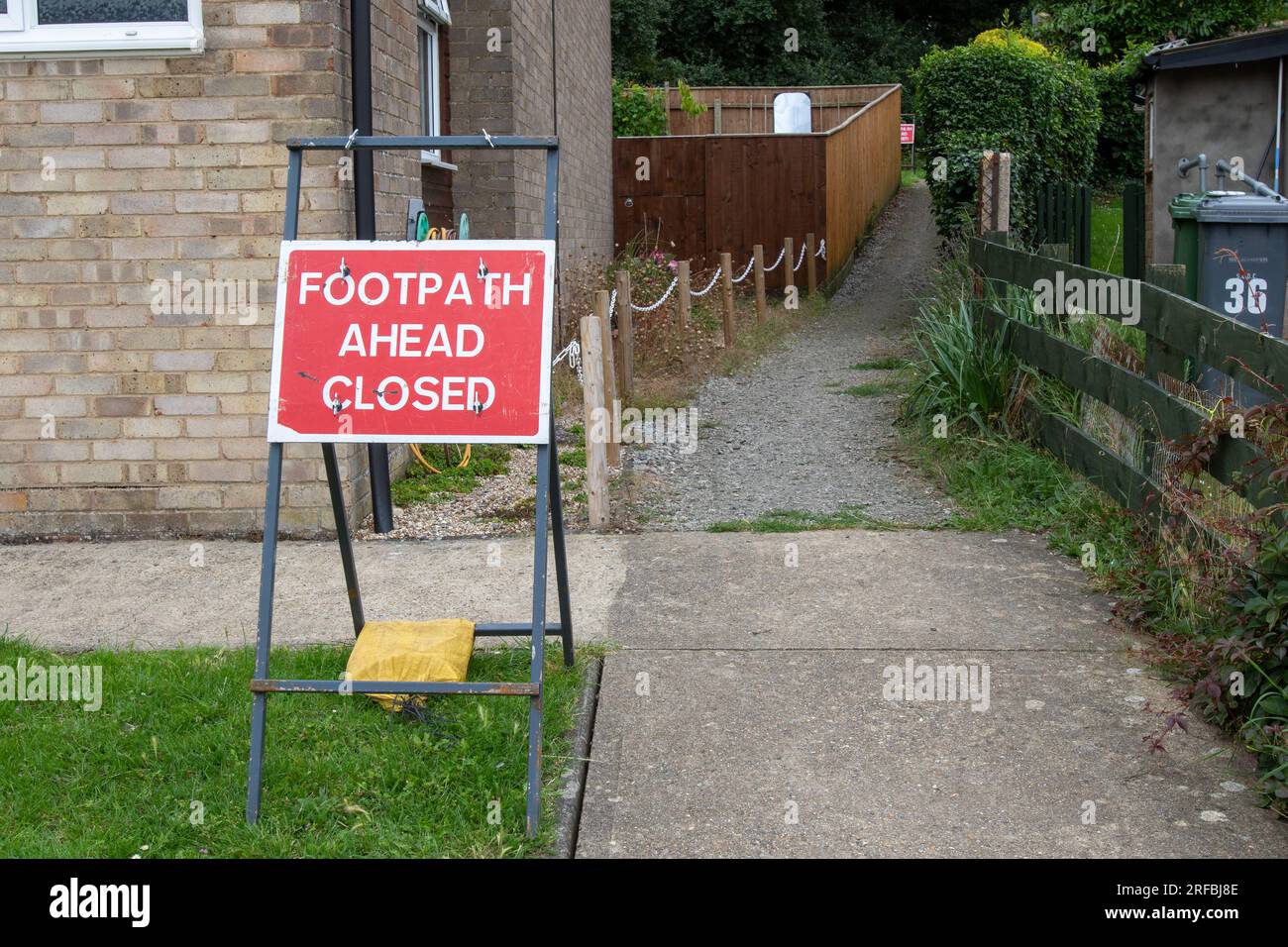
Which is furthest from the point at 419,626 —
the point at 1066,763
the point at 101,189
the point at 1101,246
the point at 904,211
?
the point at 904,211

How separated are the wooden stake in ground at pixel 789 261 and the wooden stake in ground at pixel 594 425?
428 inches

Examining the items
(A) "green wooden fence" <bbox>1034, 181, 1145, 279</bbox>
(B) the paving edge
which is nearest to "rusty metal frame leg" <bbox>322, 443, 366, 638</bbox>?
(B) the paving edge

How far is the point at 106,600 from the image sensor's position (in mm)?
6000

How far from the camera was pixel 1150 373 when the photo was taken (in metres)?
6.24

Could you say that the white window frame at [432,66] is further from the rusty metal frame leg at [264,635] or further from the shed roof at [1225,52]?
the shed roof at [1225,52]

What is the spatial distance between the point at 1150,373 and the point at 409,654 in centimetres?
359

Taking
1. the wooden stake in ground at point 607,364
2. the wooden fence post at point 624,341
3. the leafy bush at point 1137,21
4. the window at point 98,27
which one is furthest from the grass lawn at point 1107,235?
the window at point 98,27

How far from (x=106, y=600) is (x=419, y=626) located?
1.92 metres

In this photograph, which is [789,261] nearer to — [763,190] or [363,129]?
[763,190]

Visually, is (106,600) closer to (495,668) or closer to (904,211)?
(495,668)

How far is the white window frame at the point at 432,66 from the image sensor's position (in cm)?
1014

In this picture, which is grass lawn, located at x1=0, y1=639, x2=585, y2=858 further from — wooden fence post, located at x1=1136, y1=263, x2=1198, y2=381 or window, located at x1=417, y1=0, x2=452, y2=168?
window, located at x1=417, y1=0, x2=452, y2=168

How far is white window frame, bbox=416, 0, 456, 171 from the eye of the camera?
33.3ft

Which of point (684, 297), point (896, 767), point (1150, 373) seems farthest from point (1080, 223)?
point (896, 767)
